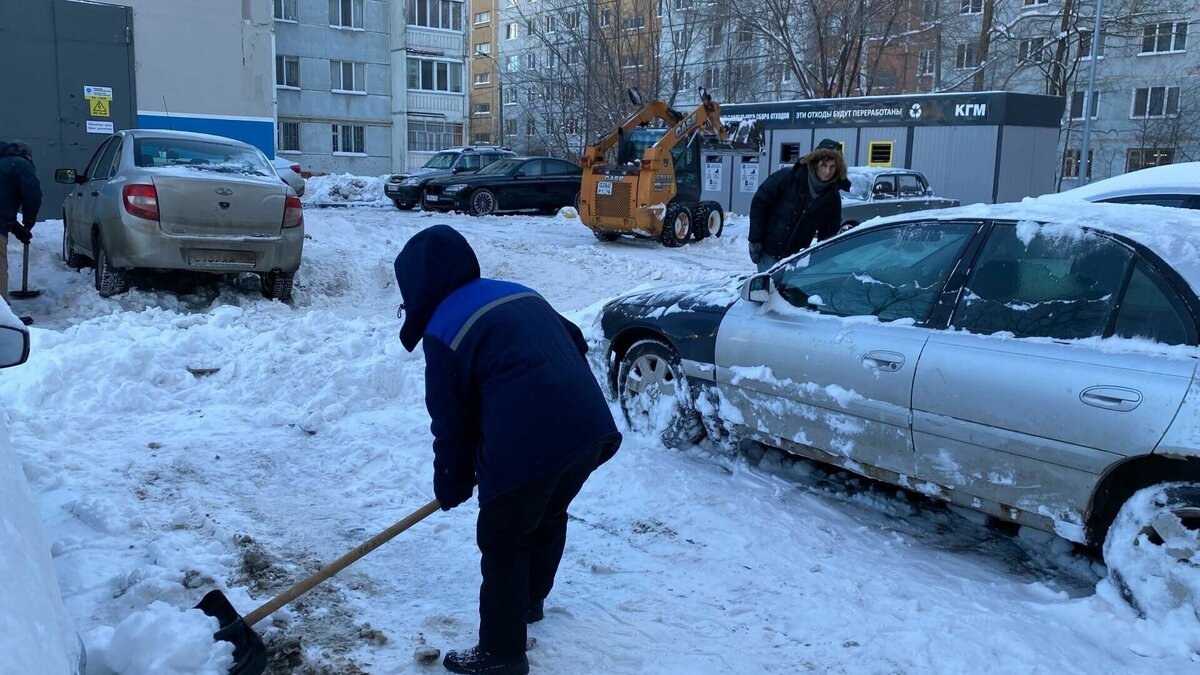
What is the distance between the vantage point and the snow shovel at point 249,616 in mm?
3072

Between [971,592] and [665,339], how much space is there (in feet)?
7.42

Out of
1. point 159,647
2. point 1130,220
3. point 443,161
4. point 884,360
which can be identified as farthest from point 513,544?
point 443,161

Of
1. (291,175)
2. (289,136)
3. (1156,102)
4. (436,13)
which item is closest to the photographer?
(291,175)

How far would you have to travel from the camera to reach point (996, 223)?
4223mm

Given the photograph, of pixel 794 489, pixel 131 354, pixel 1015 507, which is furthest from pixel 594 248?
pixel 1015 507

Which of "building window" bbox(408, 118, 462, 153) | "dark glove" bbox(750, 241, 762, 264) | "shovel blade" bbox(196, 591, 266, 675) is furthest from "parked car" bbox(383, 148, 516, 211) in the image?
"shovel blade" bbox(196, 591, 266, 675)

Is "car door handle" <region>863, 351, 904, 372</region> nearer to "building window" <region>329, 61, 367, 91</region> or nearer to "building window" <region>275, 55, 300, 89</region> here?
"building window" <region>275, 55, 300, 89</region>

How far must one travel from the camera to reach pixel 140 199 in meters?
8.59

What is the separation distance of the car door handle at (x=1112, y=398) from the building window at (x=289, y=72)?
4119 cm

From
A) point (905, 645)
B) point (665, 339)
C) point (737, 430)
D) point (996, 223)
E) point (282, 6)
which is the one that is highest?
point (282, 6)

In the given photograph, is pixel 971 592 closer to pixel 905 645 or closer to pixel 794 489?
pixel 905 645

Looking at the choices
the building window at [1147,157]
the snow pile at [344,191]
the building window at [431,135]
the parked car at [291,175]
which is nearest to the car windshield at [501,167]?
the parked car at [291,175]

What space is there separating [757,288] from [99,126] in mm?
13303

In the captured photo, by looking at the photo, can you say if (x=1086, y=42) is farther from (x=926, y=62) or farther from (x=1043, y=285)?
(x=1043, y=285)
